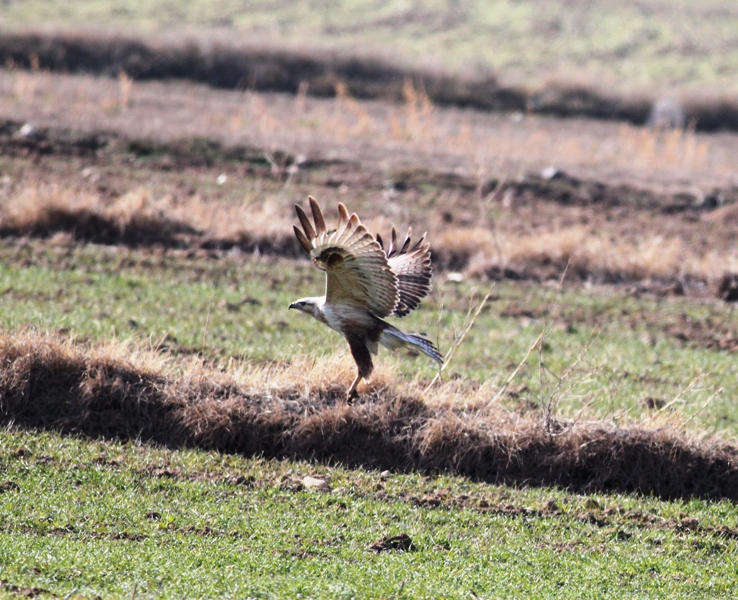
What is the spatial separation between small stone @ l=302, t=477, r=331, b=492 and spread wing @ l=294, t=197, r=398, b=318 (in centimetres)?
145

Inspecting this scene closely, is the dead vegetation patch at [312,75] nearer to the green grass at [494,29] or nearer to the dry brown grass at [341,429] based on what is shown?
the green grass at [494,29]

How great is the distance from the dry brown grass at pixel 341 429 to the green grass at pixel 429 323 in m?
0.58

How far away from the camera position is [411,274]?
26.5 feet

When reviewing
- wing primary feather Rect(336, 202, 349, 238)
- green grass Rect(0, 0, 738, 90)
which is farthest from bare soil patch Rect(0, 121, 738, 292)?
green grass Rect(0, 0, 738, 90)

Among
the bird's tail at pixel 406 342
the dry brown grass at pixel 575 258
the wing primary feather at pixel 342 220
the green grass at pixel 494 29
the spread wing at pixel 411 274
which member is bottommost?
the dry brown grass at pixel 575 258

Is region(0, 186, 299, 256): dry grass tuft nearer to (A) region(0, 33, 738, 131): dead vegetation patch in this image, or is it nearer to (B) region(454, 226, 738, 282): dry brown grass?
(B) region(454, 226, 738, 282): dry brown grass

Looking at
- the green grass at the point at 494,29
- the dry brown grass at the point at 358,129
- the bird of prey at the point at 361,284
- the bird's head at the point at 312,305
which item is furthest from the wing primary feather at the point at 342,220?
the green grass at the point at 494,29

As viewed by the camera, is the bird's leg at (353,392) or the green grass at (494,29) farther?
the green grass at (494,29)

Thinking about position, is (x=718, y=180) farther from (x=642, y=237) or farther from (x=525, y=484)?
(x=525, y=484)

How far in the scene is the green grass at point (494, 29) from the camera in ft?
134

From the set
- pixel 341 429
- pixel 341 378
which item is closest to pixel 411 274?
pixel 341 378

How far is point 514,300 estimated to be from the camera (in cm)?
1445

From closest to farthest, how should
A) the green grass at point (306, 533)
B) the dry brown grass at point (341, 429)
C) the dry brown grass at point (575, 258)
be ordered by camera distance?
the green grass at point (306, 533) → the dry brown grass at point (341, 429) → the dry brown grass at point (575, 258)

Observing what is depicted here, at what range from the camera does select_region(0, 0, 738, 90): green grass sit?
134 ft
